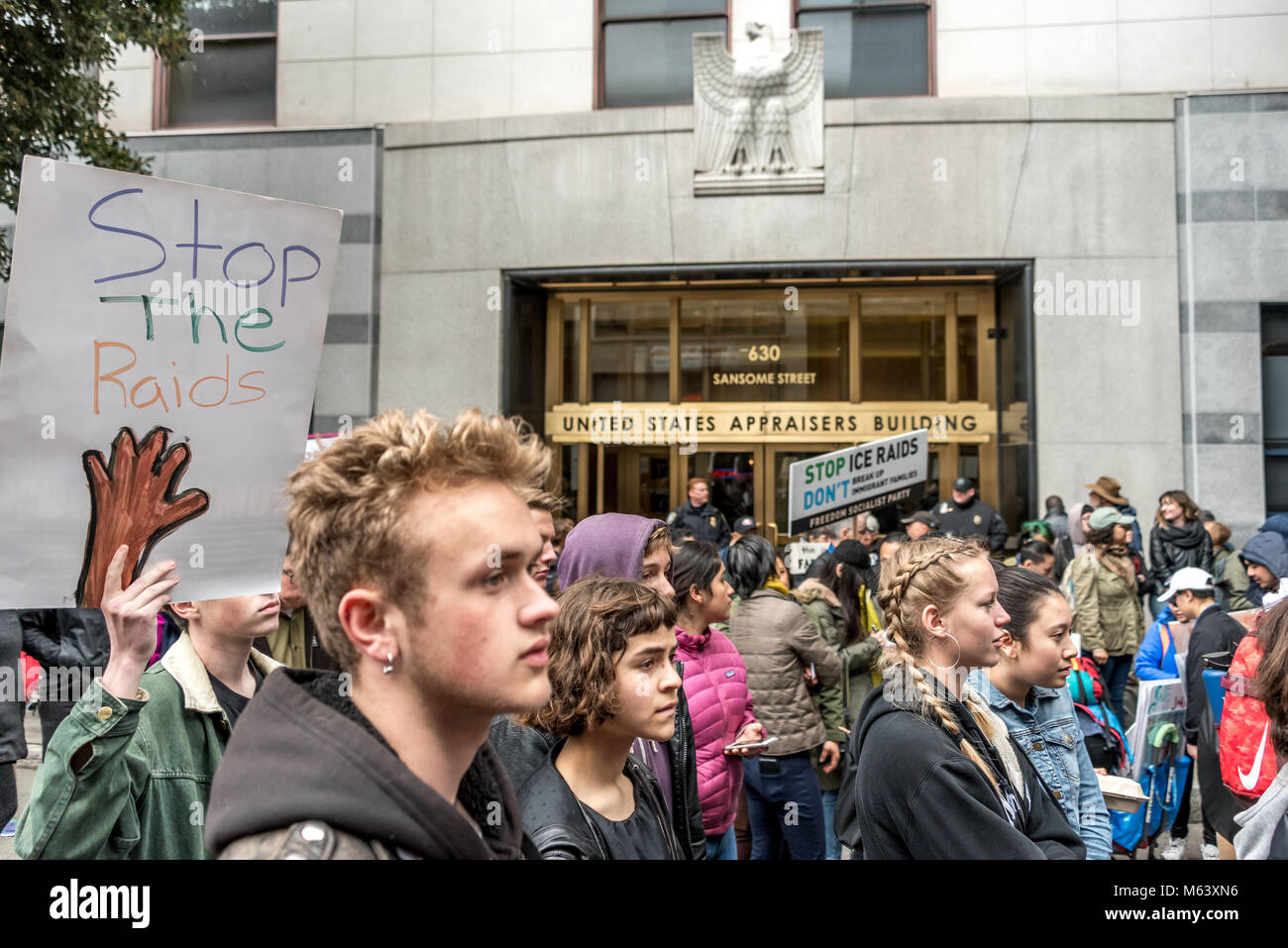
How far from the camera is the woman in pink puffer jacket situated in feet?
13.1

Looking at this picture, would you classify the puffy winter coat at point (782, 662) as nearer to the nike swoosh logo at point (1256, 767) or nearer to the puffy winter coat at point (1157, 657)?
the nike swoosh logo at point (1256, 767)

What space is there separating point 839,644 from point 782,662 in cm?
124

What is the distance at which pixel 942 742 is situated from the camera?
2.32 meters

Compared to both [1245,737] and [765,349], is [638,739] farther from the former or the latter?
[765,349]

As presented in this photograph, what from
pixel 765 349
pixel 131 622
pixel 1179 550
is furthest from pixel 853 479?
pixel 131 622

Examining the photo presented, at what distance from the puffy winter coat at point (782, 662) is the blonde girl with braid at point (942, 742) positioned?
218cm

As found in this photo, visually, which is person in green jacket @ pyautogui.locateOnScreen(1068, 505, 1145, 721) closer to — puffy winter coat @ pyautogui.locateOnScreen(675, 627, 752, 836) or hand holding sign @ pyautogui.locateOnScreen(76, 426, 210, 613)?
puffy winter coat @ pyautogui.locateOnScreen(675, 627, 752, 836)

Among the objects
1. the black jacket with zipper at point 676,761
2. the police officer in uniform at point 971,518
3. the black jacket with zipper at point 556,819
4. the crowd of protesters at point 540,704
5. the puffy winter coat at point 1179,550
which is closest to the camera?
the crowd of protesters at point 540,704

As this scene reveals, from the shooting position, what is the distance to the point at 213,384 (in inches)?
97.0

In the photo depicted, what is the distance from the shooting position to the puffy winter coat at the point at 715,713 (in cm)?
394

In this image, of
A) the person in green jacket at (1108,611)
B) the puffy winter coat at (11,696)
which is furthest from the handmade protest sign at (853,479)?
the puffy winter coat at (11,696)
